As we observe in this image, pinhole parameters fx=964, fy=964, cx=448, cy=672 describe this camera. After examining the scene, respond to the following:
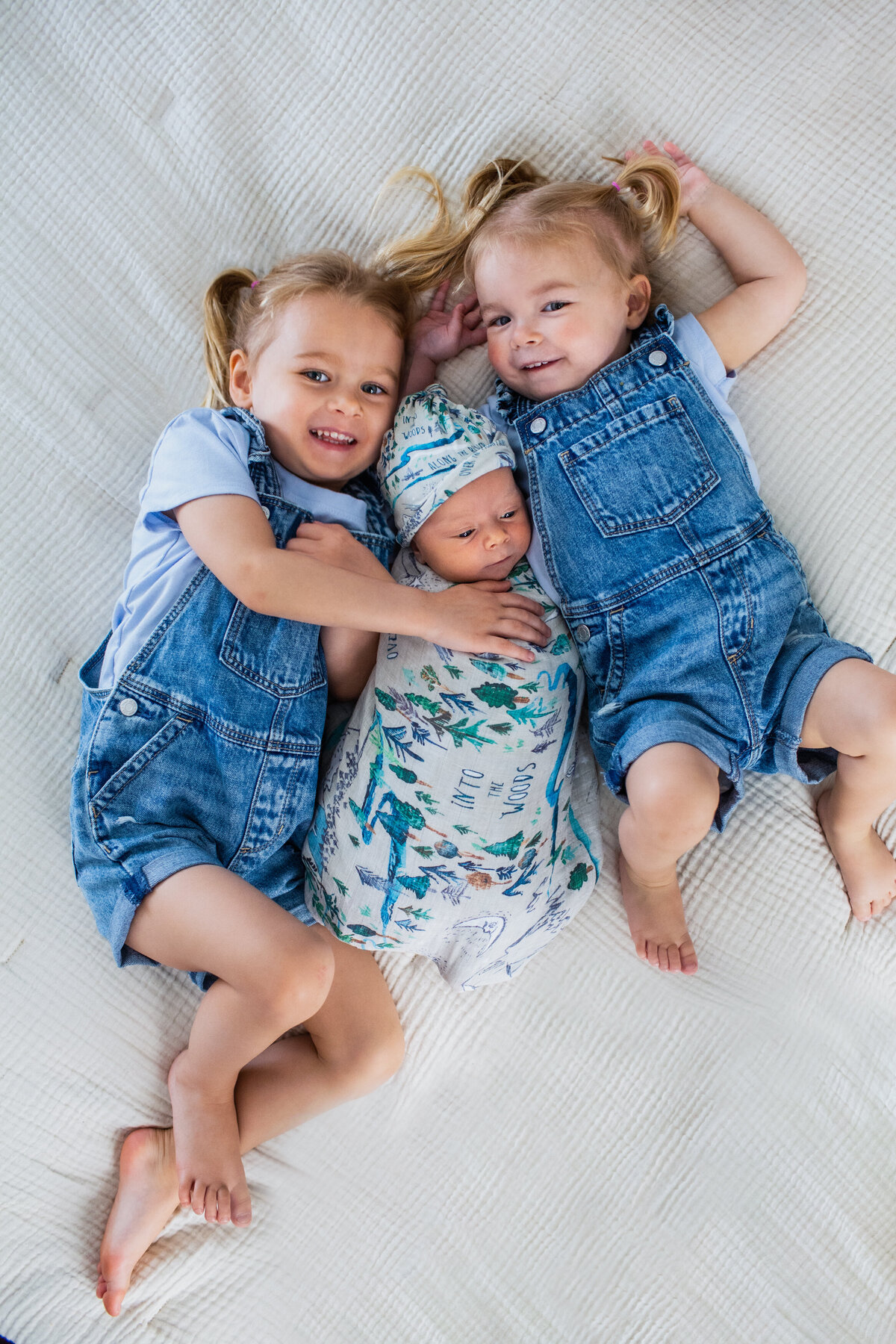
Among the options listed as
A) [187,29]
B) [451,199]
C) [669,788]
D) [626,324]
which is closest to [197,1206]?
[669,788]

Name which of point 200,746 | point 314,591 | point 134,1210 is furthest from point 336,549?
point 134,1210

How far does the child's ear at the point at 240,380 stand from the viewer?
4.37 feet

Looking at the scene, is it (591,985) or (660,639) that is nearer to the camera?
(660,639)

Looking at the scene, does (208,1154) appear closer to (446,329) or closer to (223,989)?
(223,989)

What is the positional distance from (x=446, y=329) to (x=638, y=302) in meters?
0.28

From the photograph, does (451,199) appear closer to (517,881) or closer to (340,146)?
(340,146)

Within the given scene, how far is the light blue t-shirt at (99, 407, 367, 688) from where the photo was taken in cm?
118

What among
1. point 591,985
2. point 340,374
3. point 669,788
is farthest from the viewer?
point 591,985

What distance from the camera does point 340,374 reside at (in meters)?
1.27

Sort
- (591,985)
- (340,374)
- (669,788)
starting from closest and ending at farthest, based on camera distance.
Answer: (669,788) → (340,374) → (591,985)

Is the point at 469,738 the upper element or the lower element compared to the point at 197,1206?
upper

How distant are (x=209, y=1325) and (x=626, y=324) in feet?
4.77

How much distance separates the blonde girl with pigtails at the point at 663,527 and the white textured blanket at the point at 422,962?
0.06 m

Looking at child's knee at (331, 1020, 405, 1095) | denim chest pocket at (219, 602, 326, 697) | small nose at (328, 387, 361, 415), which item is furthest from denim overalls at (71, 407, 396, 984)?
child's knee at (331, 1020, 405, 1095)
